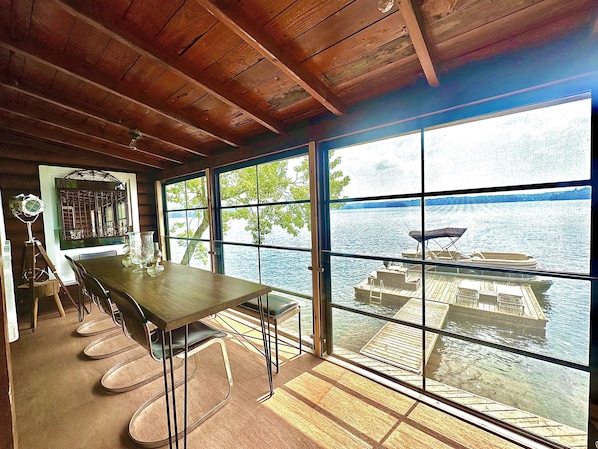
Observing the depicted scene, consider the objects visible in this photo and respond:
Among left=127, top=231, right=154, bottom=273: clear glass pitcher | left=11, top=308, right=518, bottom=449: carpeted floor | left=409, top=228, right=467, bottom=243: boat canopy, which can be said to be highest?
left=409, top=228, right=467, bottom=243: boat canopy

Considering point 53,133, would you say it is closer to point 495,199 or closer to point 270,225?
point 270,225

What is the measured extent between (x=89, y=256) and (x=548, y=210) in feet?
17.3

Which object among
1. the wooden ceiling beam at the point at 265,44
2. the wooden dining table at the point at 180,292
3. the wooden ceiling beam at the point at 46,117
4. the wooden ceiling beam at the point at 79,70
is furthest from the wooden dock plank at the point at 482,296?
the wooden ceiling beam at the point at 46,117

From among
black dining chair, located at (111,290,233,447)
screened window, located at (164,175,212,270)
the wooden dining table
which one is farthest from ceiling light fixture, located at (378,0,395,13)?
screened window, located at (164,175,212,270)

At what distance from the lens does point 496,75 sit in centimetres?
143

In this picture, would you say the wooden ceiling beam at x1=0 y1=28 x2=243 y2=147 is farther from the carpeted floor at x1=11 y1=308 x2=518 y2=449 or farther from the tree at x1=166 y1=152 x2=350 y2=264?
the carpeted floor at x1=11 y1=308 x2=518 y2=449

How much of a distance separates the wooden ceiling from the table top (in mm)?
1384

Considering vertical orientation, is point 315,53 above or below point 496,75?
above

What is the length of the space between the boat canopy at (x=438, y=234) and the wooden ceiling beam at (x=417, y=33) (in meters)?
0.95

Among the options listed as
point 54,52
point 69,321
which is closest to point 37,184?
point 69,321

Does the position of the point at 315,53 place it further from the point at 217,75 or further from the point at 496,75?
the point at 496,75

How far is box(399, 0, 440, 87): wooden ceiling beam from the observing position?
1.06 m

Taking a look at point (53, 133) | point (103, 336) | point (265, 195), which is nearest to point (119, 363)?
point (103, 336)

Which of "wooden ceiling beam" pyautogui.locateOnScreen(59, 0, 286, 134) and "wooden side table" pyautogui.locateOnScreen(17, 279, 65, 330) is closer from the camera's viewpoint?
"wooden ceiling beam" pyautogui.locateOnScreen(59, 0, 286, 134)
